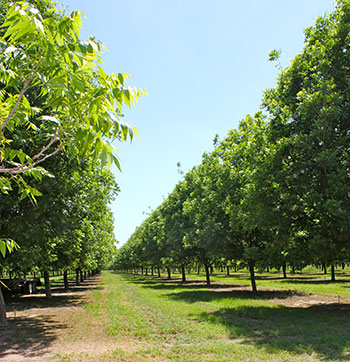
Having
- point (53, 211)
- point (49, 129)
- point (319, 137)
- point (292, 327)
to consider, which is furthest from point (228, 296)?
point (49, 129)

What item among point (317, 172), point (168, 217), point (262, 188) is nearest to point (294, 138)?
point (317, 172)

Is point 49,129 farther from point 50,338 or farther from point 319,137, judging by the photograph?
point 319,137

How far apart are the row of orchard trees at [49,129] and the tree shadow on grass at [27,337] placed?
4.39 ft

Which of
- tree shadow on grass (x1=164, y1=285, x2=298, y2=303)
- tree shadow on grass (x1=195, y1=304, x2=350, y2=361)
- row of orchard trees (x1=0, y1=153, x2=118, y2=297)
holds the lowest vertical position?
tree shadow on grass (x1=164, y1=285, x2=298, y2=303)

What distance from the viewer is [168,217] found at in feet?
126

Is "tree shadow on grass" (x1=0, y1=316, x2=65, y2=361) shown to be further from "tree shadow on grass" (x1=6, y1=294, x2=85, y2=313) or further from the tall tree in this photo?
the tall tree

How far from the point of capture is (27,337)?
37.4 ft

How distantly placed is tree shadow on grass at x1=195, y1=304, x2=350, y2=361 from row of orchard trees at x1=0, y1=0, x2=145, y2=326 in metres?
7.53

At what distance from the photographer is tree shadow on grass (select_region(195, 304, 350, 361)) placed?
8719mm

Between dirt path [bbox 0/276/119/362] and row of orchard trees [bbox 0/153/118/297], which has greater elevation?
row of orchard trees [bbox 0/153/118/297]

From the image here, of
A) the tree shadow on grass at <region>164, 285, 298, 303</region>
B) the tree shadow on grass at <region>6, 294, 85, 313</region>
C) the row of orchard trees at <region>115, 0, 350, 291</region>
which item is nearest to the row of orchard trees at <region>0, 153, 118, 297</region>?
the row of orchard trees at <region>115, 0, 350, 291</region>

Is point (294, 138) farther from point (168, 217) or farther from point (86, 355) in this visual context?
point (168, 217)

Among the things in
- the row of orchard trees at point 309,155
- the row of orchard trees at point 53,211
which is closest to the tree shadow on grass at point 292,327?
the row of orchard trees at point 309,155

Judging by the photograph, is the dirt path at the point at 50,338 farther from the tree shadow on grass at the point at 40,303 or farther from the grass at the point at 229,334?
the tree shadow on grass at the point at 40,303
